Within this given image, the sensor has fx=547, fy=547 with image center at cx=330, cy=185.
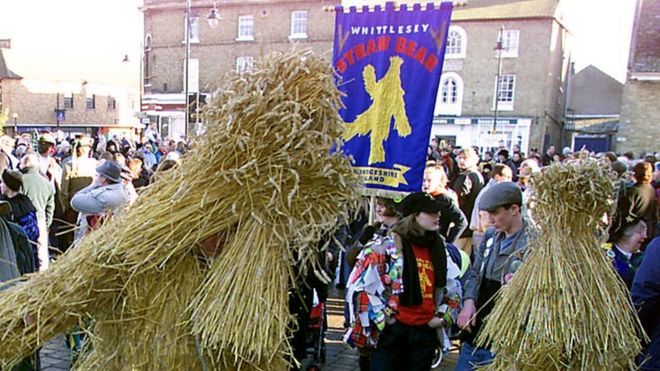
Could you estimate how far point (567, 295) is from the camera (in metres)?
2.45

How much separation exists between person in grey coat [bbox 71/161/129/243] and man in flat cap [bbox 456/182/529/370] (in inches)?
101


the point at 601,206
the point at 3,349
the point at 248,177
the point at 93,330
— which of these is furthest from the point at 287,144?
the point at 601,206

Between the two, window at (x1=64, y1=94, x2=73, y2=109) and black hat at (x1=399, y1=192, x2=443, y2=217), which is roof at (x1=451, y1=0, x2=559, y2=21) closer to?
window at (x1=64, y1=94, x2=73, y2=109)

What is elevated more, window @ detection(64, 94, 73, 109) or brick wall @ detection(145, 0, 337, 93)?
brick wall @ detection(145, 0, 337, 93)

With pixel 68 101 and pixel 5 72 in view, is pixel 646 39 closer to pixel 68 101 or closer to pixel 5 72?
pixel 68 101

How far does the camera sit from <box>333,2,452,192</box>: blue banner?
11.5 ft

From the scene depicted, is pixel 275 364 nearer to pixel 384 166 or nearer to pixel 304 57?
pixel 304 57

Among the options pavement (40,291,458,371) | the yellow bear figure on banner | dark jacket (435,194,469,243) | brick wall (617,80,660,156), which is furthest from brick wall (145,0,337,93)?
the yellow bear figure on banner

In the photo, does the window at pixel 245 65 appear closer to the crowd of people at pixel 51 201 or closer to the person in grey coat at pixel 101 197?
the crowd of people at pixel 51 201

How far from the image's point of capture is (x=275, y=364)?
1857mm

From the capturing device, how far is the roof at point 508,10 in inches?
1181

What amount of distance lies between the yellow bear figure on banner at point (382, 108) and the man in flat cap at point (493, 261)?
734 mm

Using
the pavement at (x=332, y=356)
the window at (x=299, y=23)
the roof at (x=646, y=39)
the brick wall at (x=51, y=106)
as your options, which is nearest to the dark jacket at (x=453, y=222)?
the pavement at (x=332, y=356)

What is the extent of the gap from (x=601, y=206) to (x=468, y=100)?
30.1 meters
